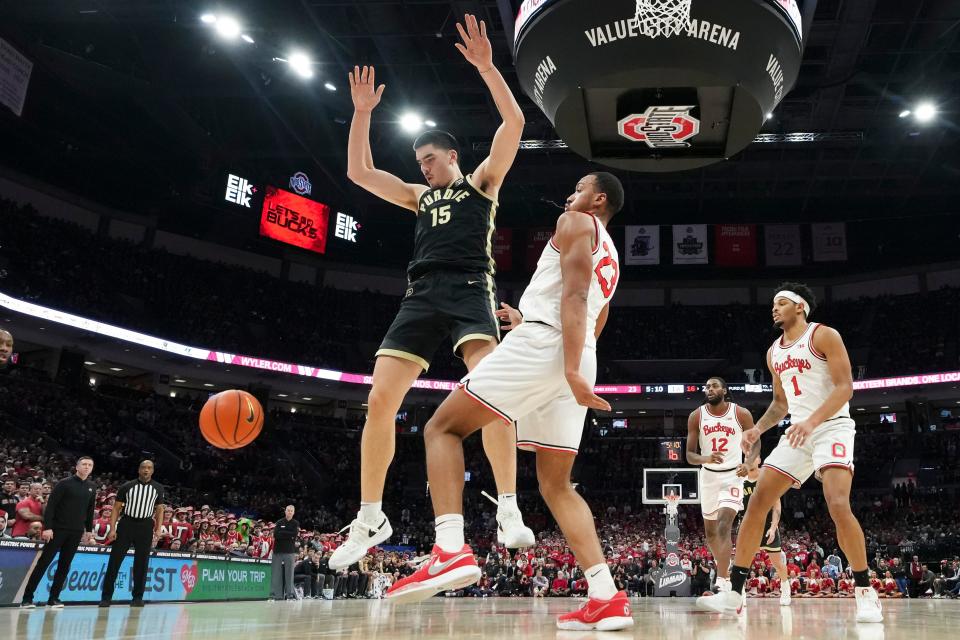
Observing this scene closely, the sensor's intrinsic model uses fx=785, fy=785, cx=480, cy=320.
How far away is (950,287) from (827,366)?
3016cm

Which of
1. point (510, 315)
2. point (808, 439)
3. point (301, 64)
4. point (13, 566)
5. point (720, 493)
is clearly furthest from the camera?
point (301, 64)

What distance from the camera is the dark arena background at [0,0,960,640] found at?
13.8m

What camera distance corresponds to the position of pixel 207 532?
46.1ft

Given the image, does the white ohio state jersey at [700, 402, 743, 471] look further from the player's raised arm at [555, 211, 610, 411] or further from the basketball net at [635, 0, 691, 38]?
the basketball net at [635, 0, 691, 38]

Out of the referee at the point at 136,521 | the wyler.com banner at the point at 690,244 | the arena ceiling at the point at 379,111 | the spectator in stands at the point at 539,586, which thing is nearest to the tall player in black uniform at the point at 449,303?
the referee at the point at 136,521

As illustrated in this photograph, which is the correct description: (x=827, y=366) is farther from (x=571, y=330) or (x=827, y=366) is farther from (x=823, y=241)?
(x=823, y=241)

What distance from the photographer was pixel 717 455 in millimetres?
7383

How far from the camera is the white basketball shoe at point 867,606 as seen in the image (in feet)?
15.2

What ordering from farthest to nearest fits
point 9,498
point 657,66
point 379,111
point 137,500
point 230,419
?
1. point 379,111
2. point 9,498
3. point 230,419
4. point 137,500
5. point 657,66

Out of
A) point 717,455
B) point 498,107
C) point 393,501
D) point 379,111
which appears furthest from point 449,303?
point 393,501

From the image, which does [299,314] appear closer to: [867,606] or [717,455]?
[717,455]

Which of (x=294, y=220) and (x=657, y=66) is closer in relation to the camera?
(x=657, y=66)

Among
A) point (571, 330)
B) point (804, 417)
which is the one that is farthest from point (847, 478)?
point (571, 330)

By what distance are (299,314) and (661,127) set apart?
96.7ft
